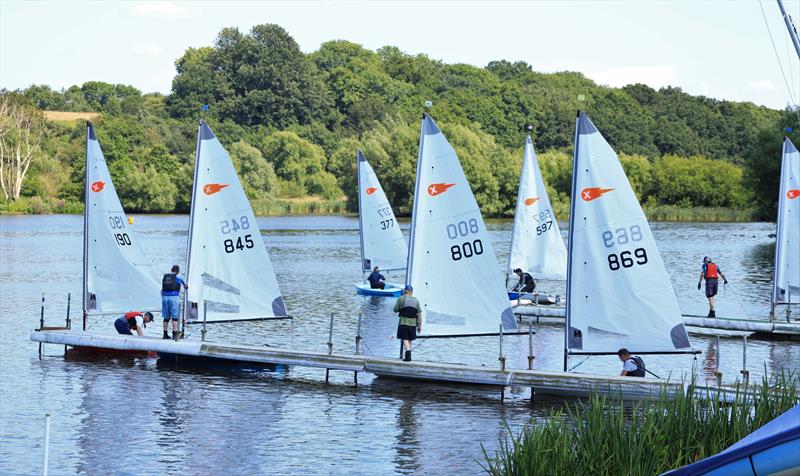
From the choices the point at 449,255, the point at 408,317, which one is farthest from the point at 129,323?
the point at 449,255

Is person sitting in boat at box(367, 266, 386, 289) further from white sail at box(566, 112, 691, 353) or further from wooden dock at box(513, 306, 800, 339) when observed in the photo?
white sail at box(566, 112, 691, 353)

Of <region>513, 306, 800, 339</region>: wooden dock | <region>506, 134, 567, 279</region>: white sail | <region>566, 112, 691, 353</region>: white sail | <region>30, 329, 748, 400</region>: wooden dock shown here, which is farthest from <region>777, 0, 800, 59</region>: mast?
<region>506, 134, 567, 279</region>: white sail

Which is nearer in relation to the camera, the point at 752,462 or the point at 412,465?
the point at 752,462

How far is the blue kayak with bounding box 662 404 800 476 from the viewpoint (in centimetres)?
1052

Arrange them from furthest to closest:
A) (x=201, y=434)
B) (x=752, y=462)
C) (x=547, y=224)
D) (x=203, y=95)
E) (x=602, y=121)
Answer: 1. (x=602, y=121)
2. (x=203, y=95)
3. (x=547, y=224)
4. (x=201, y=434)
5. (x=752, y=462)

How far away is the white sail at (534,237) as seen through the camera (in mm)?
37156

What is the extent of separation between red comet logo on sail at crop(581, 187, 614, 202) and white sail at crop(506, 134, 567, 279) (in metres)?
16.0

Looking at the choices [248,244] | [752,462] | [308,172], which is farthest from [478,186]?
[752,462]

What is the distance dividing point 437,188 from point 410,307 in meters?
2.56

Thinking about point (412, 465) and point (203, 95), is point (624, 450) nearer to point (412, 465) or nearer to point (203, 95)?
point (412, 465)

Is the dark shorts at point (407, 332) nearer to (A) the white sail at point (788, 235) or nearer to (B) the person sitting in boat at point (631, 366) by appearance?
(B) the person sitting in boat at point (631, 366)

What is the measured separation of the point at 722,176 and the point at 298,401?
113m

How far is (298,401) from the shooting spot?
2247 cm

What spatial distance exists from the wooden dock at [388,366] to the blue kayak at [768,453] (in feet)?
25.4
